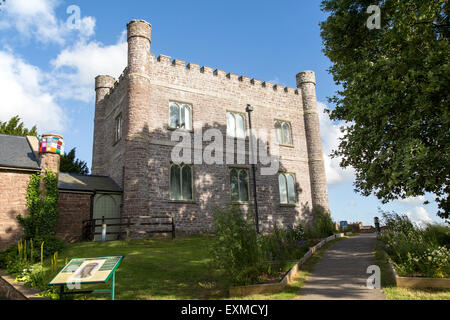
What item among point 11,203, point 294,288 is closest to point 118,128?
point 11,203

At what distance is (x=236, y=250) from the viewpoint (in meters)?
8.74

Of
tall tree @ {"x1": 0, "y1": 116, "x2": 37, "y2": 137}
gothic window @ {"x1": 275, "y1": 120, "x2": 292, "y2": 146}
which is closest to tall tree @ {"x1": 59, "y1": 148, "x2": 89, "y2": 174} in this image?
tall tree @ {"x1": 0, "y1": 116, "x2": 37, "y2": 137}

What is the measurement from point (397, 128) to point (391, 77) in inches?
78.2

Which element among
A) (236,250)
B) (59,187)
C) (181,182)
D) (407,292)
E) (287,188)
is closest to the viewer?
(407,292)

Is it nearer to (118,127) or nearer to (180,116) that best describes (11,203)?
(118,127)

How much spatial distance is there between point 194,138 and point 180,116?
1.57 metres

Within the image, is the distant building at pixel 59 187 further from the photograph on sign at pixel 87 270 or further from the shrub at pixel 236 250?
the shrub at pixel 236 250

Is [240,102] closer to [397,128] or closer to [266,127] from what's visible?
[266,127]

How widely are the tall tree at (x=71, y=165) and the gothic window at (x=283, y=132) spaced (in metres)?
19.3

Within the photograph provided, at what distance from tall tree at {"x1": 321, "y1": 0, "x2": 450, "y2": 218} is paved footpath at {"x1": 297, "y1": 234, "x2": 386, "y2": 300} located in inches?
105

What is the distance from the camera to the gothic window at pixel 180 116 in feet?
65.3

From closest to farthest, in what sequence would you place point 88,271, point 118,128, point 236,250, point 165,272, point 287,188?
point 88,271 < point 236,250 < point 165,272 < point 118,128 < point 287,188

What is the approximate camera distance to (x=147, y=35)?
64.2 ft
